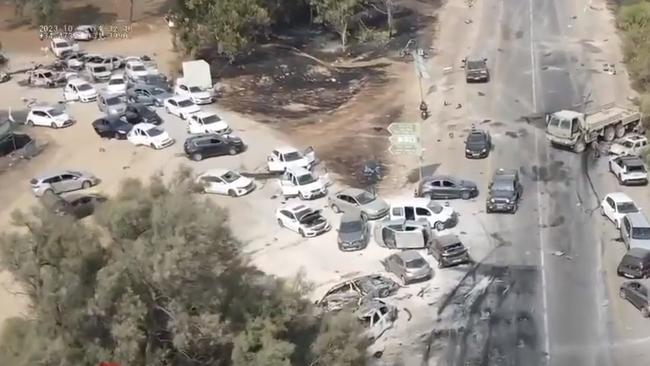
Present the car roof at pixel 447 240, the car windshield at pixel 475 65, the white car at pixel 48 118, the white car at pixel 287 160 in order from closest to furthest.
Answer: the car roof at pixel 447 240
the white car at pixel 287 160
the white car at pixel 48 118
the car windshield at pixel 475 65

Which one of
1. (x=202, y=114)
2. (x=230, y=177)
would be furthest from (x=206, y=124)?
(x=230, y=177)

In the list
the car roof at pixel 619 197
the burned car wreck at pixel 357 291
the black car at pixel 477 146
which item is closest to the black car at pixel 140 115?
the black car at pixel 477 146

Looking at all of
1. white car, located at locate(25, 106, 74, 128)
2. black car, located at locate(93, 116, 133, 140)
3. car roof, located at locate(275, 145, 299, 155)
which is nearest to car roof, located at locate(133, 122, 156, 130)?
black car, located at locate(93, 116, 133, 140)

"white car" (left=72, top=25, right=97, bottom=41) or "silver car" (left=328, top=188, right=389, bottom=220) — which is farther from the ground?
"silver car" (left=328, top=188, right=389, bottom=220)

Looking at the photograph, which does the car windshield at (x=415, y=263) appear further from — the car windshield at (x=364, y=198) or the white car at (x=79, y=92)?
the white car at (x=79, y=92)

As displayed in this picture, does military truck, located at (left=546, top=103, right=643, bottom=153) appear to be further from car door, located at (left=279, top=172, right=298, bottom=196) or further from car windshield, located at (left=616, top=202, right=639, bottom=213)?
car door, located at (left=279, top=172, right=298, bottom=196)

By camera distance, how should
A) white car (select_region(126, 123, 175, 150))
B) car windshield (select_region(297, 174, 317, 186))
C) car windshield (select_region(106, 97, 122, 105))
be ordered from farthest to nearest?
car windshield (select_region(106, 97, 122, 105)) → white car (select_region(126, 123, 175, 150)) → car windshield (select_region(297, 174, 317, 186))
